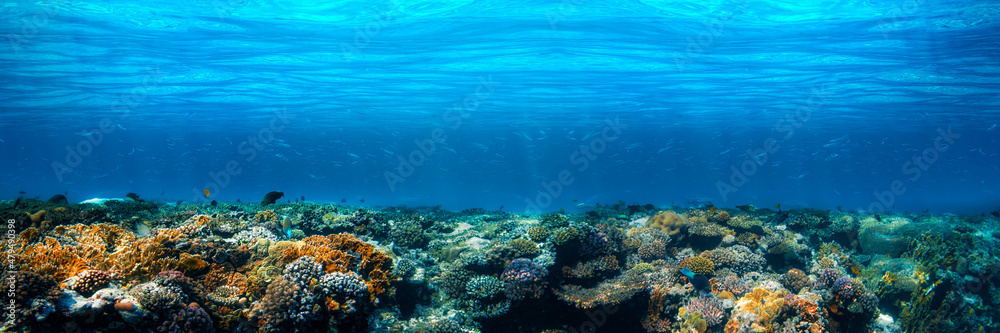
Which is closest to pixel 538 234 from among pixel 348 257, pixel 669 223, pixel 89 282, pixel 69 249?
pixel 348 257

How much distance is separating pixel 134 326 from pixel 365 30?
13.9 m

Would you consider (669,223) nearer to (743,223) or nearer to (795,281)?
(743,223)

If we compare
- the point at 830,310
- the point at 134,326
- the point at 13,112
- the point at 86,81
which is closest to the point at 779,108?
the point at 830,310

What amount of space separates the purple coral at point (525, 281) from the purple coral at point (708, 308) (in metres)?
2.85

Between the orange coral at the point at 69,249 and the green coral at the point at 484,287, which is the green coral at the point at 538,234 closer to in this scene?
the green coral at the point at 484,287

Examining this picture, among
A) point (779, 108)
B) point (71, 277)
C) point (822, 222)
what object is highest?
point (71, 277)

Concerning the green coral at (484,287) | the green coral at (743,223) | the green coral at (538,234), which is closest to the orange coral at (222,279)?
the green coral at (484,287)

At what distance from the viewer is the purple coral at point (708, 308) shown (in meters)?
7.14

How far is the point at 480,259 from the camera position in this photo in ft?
25.4

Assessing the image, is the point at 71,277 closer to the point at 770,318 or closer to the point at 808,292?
the point at 770,318

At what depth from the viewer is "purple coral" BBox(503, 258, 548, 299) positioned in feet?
21.7

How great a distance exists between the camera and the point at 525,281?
6.62 m

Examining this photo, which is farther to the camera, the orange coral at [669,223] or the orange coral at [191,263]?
the orange coral at [669,223]

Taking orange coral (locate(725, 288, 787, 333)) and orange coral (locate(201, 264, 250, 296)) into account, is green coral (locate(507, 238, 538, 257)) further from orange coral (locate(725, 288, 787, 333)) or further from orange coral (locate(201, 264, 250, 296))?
orange coral (locate(201, 264, 250, 296))
